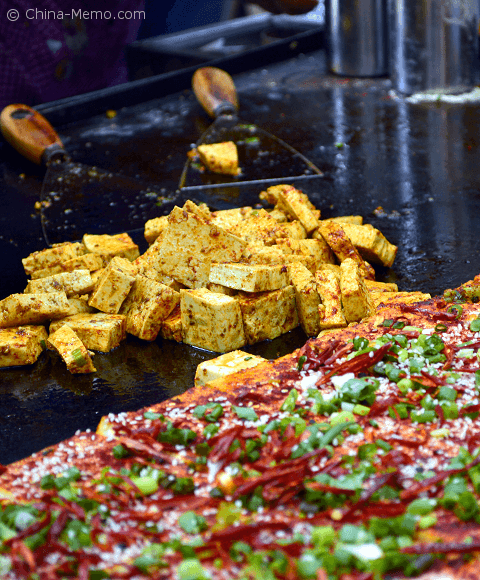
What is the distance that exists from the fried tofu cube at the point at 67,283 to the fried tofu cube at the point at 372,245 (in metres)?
1.11

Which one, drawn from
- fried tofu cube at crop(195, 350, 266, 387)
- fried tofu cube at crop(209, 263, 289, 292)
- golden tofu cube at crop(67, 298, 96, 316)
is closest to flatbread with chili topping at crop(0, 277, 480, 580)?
fried tofu cube at crop(195, 350, 266, 387)

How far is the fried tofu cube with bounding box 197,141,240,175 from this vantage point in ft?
13.0

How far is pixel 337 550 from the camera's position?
1373 millimetres

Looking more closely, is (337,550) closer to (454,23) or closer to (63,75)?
(454,23)

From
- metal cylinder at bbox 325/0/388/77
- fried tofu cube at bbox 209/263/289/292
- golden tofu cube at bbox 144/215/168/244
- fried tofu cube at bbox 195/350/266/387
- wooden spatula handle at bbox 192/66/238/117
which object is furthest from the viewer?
metal cylinder at bbox 325/0/388/77

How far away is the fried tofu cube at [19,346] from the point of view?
247 cm

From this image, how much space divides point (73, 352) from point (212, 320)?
1.61 feet

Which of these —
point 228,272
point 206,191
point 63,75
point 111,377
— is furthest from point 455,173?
point 63,75

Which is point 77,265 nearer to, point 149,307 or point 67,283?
point 67,283

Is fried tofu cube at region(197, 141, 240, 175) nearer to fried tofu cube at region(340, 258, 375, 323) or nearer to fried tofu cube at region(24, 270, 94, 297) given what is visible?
fried tofu cube at region(24, 270, 94, 297)

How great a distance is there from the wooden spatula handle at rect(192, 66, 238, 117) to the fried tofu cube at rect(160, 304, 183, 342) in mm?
2454

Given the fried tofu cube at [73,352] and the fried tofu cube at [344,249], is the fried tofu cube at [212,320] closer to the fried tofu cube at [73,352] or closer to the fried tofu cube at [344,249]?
the fried tofu cube at [73,352]

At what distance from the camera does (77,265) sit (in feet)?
9.52

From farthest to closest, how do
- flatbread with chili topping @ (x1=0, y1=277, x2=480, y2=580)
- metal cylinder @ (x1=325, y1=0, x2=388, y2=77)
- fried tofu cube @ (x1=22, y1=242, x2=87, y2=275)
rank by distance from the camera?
metal cylinder @ (x1=325, y1=0, x2=388, y2=77)
fried tofu cube @ (x1=22, y1=242, x2=87, y2=275)
flatbread with chili topping @ (x1=0, y1=277, x2=480, y2=580)
